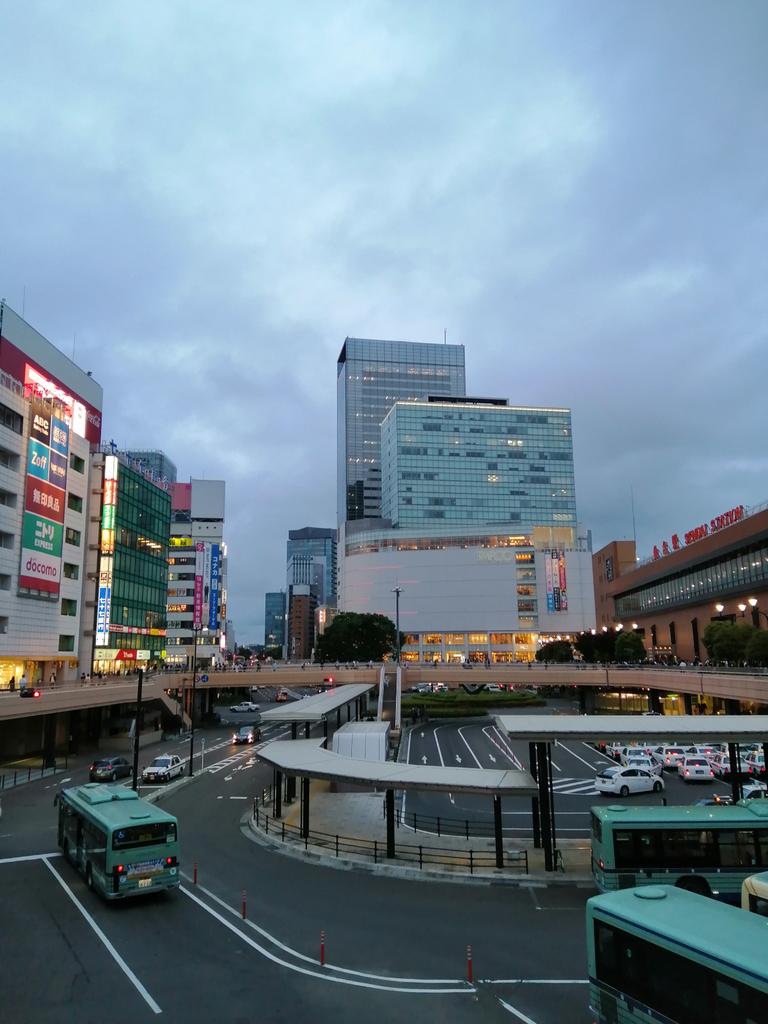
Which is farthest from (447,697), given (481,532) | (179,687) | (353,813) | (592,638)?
(481,532)

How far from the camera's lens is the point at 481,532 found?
16138cm

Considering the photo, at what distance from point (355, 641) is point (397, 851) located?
297 ft

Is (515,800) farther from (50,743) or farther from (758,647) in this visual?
(50,743)

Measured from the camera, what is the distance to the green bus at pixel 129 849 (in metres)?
19.6

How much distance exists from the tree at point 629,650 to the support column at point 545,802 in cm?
6778

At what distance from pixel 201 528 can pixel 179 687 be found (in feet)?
260

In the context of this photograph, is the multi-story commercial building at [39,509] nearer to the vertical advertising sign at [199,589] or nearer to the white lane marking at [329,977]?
the vertical advertising sign at [199,589]

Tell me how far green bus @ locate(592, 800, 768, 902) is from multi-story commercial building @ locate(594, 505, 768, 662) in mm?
40505

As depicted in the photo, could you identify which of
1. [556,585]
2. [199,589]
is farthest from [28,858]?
[556,585]

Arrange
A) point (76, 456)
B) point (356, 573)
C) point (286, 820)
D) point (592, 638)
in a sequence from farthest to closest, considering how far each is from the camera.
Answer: point (356, 573) → point (592, 638) → point (76, 456) → point (286, 820)

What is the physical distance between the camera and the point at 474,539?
530ft

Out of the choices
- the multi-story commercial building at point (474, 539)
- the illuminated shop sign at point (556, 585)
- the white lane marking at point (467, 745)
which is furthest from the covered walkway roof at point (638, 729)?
the illuminated shop sign at point (556, 585)

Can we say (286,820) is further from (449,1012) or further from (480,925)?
(449,1012)

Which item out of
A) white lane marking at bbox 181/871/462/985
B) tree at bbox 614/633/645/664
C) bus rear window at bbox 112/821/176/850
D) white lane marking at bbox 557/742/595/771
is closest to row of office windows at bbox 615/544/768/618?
tree at bbox 614/633/645/664
